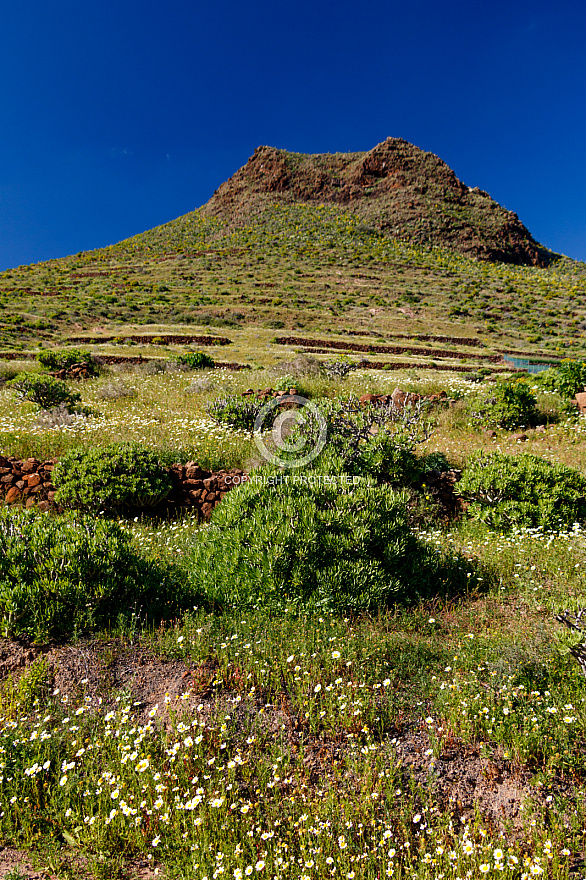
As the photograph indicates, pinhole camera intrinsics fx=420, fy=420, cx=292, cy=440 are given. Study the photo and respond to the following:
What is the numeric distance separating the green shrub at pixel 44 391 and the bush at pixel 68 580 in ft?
29.0

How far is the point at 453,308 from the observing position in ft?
172

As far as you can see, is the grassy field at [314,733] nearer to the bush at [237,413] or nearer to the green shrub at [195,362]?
the bush at [237,413]

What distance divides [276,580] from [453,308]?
5532cm

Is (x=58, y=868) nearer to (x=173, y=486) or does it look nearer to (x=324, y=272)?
(x=173, y=486)

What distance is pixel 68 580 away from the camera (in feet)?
11.6

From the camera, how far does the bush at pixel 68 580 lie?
11.3 ft

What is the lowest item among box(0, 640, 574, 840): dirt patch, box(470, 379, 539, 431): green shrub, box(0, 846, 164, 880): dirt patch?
box(0, 846, 164, 880): dirt patch

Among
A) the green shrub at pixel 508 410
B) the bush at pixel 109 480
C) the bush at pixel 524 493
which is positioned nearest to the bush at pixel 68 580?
the bush at pixel 109 480

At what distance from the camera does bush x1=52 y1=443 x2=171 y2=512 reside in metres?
6.27

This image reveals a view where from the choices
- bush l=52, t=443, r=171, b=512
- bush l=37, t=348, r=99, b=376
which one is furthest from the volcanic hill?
bush l=52, t=443, r=171, b=512

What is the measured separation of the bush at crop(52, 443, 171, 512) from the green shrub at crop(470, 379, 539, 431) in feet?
26.2

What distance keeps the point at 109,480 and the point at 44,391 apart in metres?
7.33

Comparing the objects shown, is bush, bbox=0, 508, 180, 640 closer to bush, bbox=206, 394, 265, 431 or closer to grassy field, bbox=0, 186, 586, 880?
grassy field, bbox=0, 186, 586, 880

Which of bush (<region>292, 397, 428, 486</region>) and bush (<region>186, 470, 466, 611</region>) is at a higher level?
bush (<region>292, 397, 428, 486</region>)
